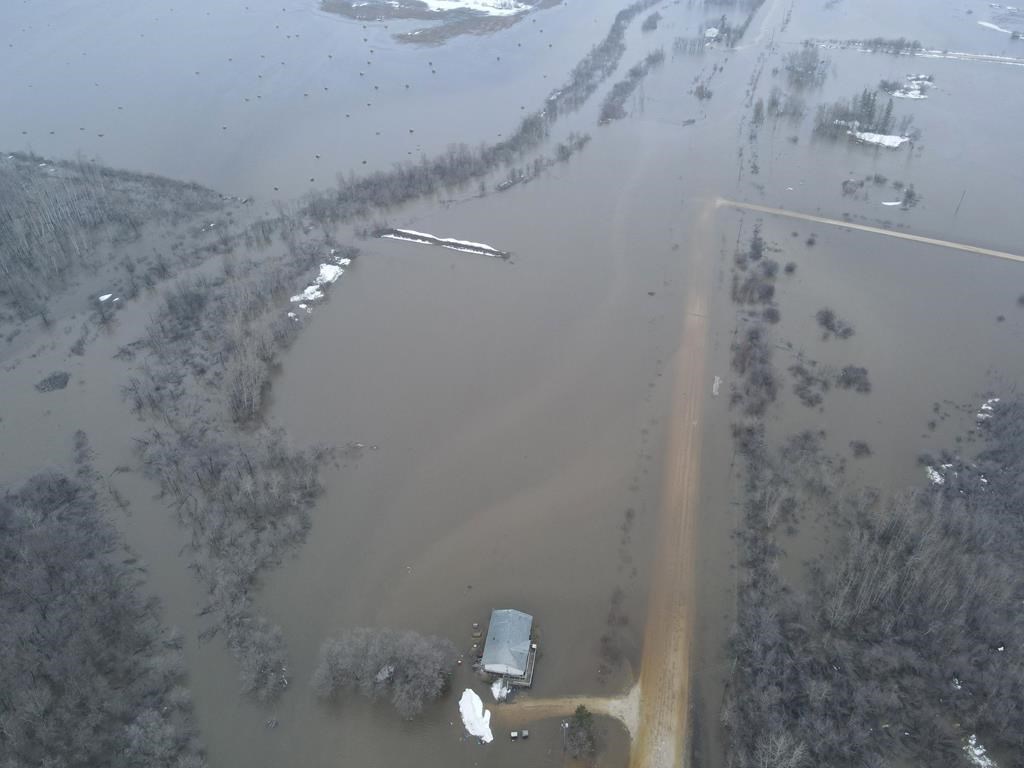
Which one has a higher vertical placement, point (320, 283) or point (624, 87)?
point (624, 87)

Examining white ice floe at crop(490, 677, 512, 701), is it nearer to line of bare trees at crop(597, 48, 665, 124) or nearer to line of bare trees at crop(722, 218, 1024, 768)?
line of bare trees at crop(722, 218, 1024, 768)

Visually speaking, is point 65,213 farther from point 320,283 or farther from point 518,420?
point 518,420

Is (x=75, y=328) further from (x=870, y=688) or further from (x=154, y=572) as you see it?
(x=870, y=688)

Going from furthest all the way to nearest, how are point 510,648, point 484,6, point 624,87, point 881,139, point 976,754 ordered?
point 484,6, point 624,87, point 881,139, point 510,648, point 976,754

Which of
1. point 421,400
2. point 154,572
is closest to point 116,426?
point 154,572

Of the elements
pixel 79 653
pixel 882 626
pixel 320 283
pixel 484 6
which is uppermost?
pixel 484 6

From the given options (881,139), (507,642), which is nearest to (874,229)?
(881,139)
